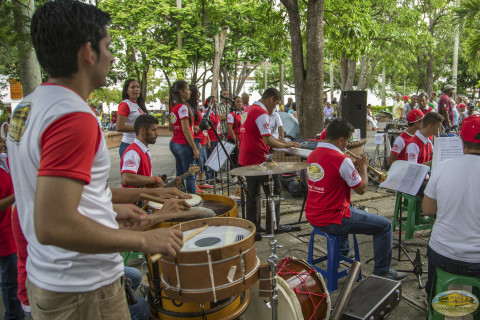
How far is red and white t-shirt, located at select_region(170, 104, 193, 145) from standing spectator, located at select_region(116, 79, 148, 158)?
65cm

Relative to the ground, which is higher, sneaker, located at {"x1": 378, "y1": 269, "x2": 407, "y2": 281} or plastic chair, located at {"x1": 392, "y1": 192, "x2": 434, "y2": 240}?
plastic chair, located at {"x1": 392, "y1": 192, "x2": 434, "y2": 240}

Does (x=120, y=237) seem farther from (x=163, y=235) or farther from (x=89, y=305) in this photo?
(x=89, y=305)

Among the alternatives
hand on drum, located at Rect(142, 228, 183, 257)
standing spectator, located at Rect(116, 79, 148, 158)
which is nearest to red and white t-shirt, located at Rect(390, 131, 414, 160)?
standing spectator, located at Rect(116, 79, 148, 158)

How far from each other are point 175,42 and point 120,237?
18.7 meters

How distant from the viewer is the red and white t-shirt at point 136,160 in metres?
3.71

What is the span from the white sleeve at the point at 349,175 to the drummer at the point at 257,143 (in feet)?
5.27

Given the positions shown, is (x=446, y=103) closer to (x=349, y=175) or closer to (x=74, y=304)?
(x=349, y=175)

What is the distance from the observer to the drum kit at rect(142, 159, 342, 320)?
77.1 inches

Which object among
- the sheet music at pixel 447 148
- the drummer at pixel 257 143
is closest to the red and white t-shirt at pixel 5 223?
the drummer at pixel 257 143

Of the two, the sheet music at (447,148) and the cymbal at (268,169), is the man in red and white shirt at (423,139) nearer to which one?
the sheet music at (447,148)

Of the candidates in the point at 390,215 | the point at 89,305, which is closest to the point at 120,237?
the point at 89,305

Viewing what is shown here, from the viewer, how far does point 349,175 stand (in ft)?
11.3

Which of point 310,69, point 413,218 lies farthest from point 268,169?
point 310,69

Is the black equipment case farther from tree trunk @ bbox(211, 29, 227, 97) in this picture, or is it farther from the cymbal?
tree trunk @ bbox(211, 29, 227, 97)
